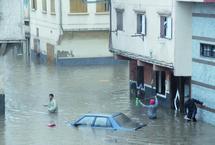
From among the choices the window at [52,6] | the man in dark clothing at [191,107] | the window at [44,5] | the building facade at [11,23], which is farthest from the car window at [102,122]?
the window at [44,5]

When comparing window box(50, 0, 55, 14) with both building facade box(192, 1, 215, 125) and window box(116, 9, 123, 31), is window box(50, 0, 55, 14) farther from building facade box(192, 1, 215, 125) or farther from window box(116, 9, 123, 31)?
building facade box(192, 1, 215, 125)

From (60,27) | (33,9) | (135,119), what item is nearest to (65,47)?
(60,27)

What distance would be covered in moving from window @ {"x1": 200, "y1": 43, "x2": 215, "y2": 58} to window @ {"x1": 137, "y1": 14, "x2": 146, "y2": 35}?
5402 millimetres

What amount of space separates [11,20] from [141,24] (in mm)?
Result: 7853

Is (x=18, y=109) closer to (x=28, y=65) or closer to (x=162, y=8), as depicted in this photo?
(x=162, y=8)

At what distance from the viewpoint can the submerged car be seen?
28.8m

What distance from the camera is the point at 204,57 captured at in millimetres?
30531

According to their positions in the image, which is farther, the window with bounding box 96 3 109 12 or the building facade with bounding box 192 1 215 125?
the window with bounding box 96 3 109 12

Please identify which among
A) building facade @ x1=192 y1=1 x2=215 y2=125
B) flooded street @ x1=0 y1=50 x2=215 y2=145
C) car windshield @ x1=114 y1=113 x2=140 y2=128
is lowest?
flooded street @ x1=0 y1=50 x2=215 y2=145

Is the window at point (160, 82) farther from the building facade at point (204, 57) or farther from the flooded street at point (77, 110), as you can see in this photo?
the building facade at point (204, 57)

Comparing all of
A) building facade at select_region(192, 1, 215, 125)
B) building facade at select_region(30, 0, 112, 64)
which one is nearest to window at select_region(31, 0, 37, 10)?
building facade at select_region(30, 0, 112, 64)

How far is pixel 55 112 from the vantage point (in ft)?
112

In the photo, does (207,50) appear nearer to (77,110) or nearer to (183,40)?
(183,40)

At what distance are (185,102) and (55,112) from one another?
6.30 metres
